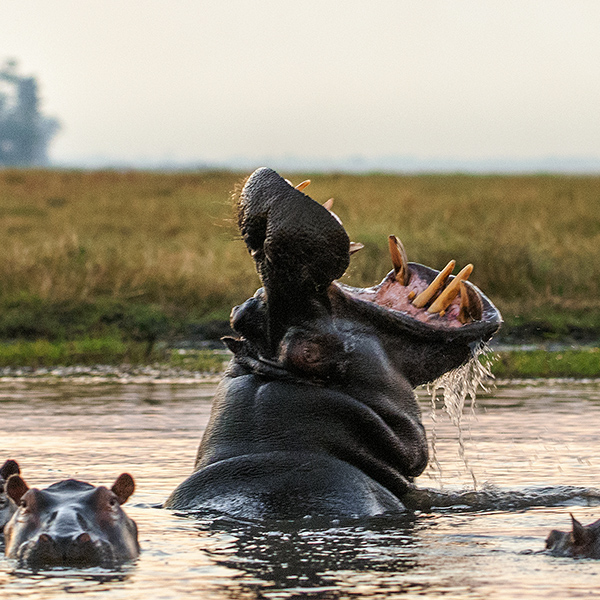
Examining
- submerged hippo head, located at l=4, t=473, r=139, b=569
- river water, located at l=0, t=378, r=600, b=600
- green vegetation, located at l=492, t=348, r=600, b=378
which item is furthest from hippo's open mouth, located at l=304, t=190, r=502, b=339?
green vegetation, located at l=492, t=348, r=600, b=378

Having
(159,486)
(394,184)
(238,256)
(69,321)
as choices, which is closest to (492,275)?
(238,256)

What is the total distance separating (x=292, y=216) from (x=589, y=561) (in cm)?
123

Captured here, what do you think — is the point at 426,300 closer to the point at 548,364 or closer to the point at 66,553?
the point at 66,553

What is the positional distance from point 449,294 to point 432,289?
0.08m

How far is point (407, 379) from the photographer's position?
4344 millimetres

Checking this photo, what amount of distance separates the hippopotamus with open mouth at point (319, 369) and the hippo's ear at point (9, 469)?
1.64ft

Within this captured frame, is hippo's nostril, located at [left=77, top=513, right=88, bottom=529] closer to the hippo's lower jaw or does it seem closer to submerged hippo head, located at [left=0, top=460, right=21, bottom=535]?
the hippo's lower jaw

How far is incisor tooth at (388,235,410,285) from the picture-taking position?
14.0 feet

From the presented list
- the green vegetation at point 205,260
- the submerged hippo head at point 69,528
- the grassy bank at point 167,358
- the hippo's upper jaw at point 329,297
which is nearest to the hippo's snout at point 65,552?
the submerged hippo head at point 69,528

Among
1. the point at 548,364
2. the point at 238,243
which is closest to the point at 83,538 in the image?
the point at 238,243

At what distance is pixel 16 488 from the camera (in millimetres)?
3783

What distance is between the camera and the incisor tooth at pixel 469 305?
4184mm

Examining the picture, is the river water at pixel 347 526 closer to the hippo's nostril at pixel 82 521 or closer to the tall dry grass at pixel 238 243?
the hippo's nostril at pixel 82 521

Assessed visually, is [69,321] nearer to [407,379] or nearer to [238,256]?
[238,256]
